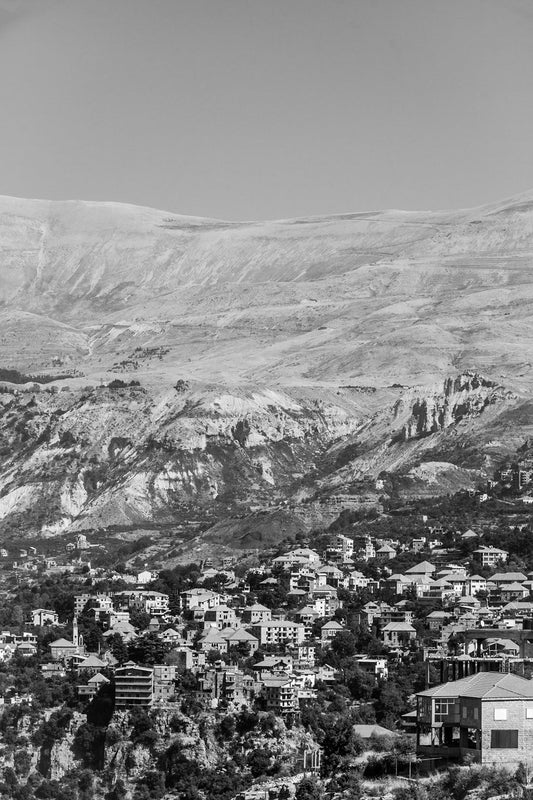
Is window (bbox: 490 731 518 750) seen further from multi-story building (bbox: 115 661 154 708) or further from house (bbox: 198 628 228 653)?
house (bbox: 198 628 228 653)

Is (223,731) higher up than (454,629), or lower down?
lower down

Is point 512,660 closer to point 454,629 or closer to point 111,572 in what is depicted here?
point 454,629

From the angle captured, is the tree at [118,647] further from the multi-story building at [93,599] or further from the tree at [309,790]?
the tree at [309,790]

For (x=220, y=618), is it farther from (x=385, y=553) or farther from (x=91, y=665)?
(x=385, y=553)

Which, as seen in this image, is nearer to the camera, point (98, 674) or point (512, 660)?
point (512, 660)

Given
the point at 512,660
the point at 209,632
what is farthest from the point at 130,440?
the point at 512,660

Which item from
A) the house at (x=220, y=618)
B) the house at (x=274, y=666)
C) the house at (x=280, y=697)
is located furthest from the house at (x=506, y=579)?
the house at (x=280, y=697)
